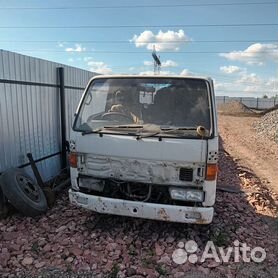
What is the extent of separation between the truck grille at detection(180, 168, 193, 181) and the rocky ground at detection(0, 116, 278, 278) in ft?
3.13

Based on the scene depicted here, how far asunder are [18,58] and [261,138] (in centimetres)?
1385

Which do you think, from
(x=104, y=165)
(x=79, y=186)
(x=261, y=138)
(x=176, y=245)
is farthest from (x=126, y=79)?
(x=261, y=138)

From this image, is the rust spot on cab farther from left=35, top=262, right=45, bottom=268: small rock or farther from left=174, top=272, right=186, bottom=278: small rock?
left=35, top=262, right=45, bottom=268: small rock

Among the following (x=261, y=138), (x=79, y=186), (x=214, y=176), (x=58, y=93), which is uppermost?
(x=58, y=93)

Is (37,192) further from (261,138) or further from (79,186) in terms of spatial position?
(261,138)

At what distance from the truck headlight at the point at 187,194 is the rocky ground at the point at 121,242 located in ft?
2.26

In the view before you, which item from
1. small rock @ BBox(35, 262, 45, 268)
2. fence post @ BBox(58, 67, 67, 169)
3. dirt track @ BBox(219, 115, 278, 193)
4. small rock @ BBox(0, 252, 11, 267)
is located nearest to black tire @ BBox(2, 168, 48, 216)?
small rock @ BBox(0, 252, 11, 267)

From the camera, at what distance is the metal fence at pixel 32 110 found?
552cm

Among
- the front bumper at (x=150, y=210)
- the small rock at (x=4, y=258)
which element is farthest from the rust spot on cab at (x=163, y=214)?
the small rock at (x=4, y=258)

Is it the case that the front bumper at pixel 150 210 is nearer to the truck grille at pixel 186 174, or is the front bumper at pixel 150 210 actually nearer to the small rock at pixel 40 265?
the truck grille at pixel 186 174

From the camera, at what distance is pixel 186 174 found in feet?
14.1

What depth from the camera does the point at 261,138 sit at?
663 inches

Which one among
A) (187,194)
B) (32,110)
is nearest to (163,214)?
(187,194)

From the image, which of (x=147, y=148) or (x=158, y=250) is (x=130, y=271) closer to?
(x=158, y=250)
